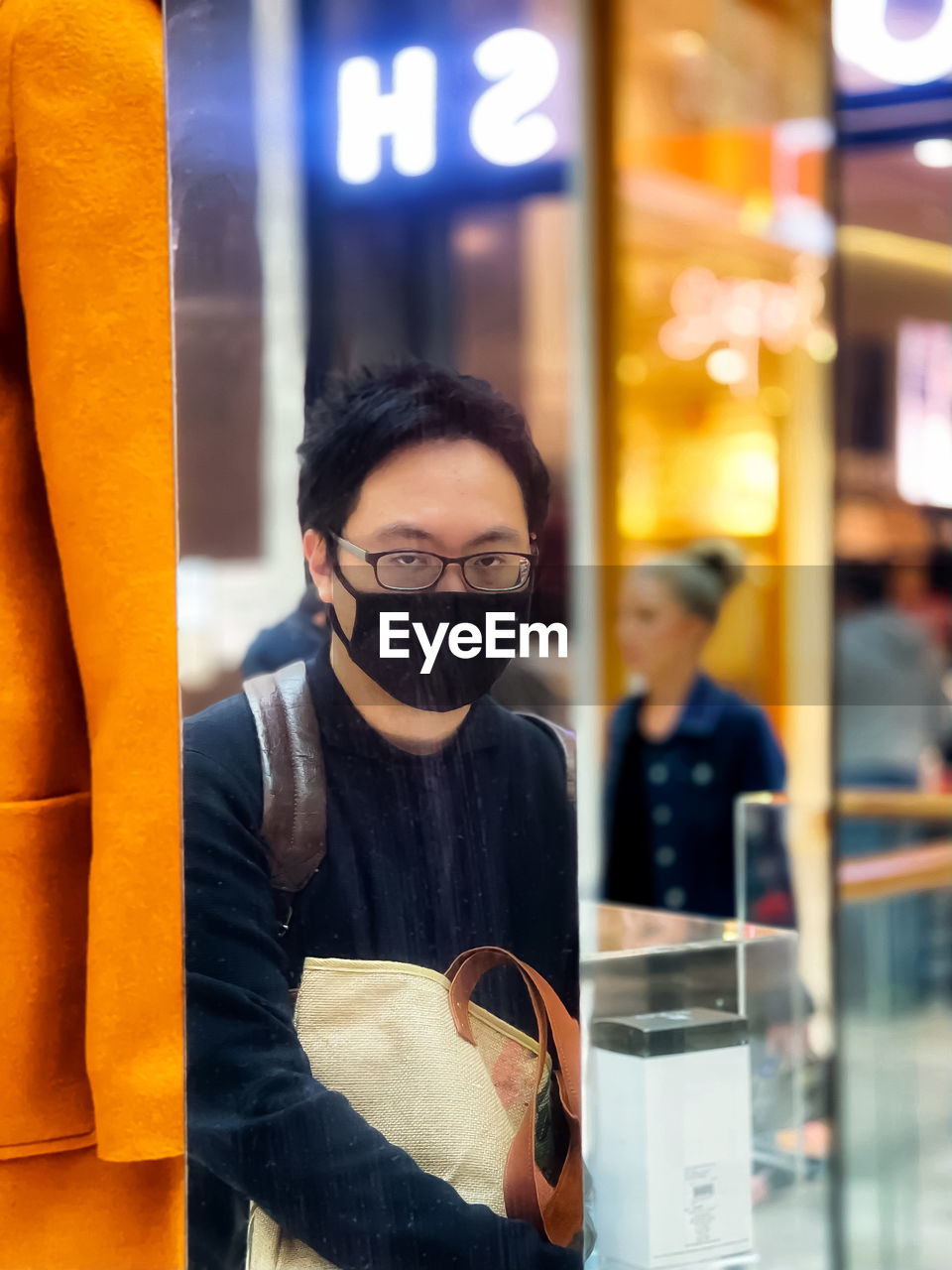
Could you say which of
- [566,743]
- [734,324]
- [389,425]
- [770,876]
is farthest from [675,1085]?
[734,324]

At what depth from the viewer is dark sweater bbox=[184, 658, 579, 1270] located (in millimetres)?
1080

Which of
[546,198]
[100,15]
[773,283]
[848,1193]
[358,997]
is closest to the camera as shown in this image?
[358,997]

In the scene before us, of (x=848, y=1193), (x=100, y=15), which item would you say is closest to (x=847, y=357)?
(x=848, y=1193)

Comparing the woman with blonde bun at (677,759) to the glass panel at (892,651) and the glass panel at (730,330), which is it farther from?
the glass panel at (730,330)

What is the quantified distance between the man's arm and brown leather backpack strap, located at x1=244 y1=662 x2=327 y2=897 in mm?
17

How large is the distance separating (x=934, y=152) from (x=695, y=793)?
1.79m

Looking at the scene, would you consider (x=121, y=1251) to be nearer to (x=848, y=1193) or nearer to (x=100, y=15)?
(x=100, y=15)

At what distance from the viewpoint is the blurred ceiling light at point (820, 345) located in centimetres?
461

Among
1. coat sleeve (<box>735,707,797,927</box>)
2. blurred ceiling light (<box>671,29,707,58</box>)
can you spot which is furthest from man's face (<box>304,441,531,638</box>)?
blurred ceiling light (<box>671,29,707,58</box>)

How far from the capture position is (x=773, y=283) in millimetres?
4742

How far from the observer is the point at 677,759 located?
10.7 ft

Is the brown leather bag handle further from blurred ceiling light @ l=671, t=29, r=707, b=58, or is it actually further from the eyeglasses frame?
blurred ceiling light @ l=671, t=29, r=707, b=58

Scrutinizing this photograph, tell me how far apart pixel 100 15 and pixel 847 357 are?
11.2ft

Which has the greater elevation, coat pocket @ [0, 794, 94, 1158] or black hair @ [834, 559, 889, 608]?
black hair @ [834, 559, 889, 608]
